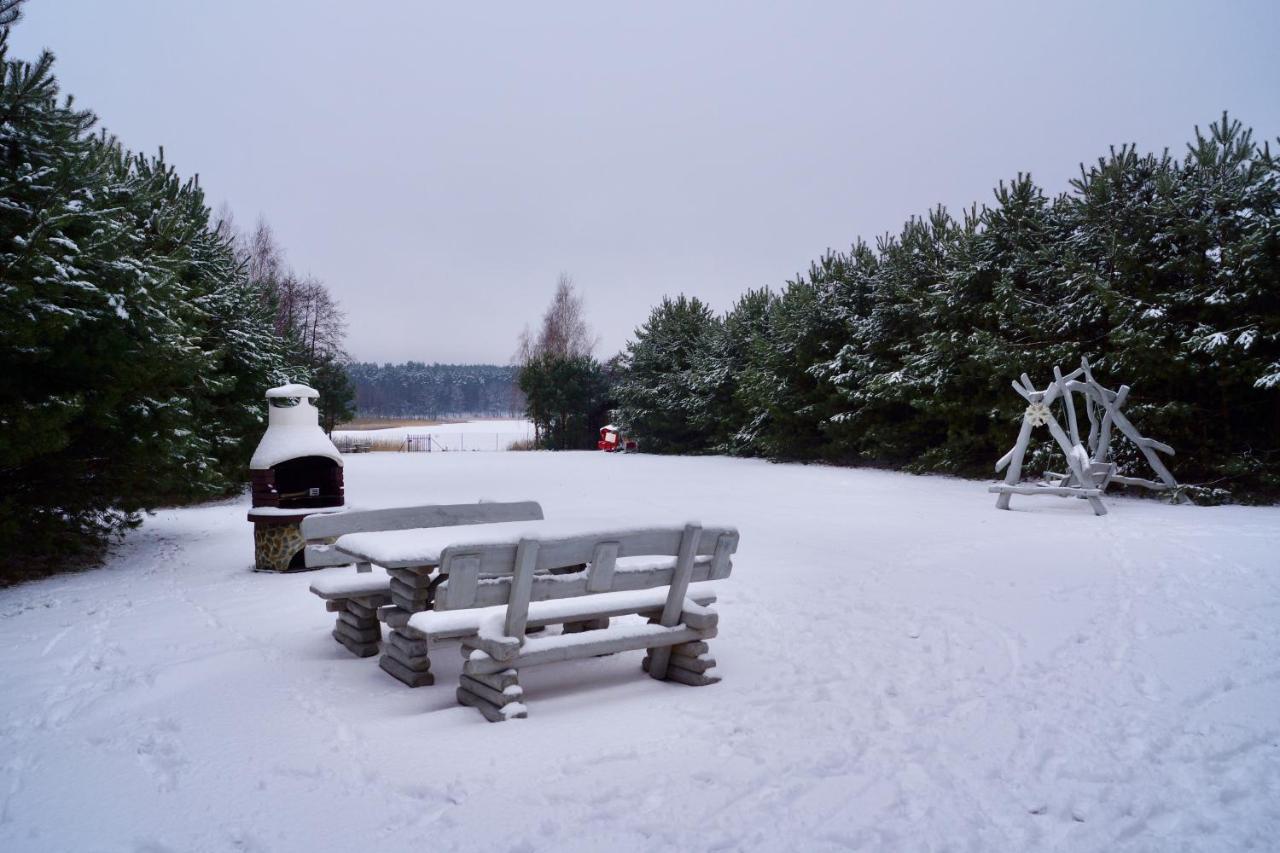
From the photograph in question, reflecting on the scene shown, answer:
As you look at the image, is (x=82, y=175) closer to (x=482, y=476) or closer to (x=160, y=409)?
(x=160, y=409)

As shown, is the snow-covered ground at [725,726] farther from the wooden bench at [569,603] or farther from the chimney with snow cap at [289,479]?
the chimney with snow cap at [289,479]

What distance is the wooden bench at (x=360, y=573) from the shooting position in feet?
16.4

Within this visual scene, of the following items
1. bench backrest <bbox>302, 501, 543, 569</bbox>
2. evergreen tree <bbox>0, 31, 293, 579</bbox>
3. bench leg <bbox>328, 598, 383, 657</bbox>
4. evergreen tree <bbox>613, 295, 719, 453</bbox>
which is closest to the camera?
bench leg <bbox>328, 598, 383, 657</bbox>

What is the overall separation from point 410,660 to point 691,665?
5.43 feet

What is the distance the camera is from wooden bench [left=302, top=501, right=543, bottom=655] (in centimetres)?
499

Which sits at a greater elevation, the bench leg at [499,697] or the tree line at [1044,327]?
the tree line at [1044,327]

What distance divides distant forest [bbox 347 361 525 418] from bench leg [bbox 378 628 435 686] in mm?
92997

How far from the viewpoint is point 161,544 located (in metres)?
9.80

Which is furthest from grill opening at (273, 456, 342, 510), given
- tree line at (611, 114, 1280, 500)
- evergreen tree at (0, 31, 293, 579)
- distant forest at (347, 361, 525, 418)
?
distant forest at (347, 361, 525, 418)

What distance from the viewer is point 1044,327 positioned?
15031 millimetres

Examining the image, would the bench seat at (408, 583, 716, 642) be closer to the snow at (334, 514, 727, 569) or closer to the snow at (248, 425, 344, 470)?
the snow at (334, 514, 727, 569)

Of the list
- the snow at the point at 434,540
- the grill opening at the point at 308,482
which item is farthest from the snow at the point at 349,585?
the grill opening at the point at 308,482

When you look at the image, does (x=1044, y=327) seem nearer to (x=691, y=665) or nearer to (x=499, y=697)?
(x=691, y=665)

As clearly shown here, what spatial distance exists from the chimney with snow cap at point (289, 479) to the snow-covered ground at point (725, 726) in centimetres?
46
